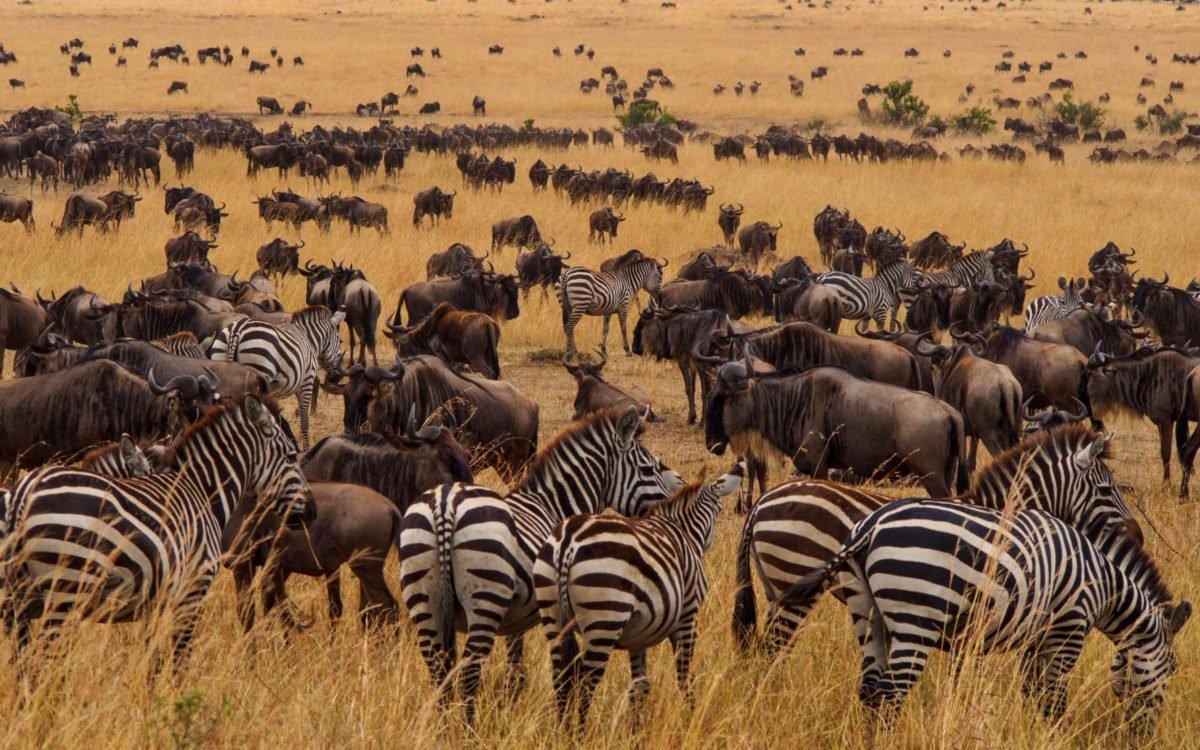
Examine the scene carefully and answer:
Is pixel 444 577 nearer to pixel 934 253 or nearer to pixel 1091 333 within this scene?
pixel 1091 333

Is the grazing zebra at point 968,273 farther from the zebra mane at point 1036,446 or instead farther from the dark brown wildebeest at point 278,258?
the zebra mane at point 1036,446

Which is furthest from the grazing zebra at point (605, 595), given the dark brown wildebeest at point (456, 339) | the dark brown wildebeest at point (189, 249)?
the dark brown wildebeest at point (189, 249)

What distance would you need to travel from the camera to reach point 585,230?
75.5ft

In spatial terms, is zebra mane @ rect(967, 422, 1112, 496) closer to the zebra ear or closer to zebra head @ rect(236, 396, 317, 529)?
zebra head @ rect(236, 396, 317, 529)

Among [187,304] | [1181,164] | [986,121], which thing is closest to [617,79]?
[986,121]

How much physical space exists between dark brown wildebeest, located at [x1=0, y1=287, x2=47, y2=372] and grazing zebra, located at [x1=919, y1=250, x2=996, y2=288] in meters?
10.5

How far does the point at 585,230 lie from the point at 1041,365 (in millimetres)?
12585

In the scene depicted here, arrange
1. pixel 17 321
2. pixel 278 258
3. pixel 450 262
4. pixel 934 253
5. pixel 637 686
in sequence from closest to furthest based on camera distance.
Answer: pixel 637 686
pixel 17 321
pixel 450 262
pixel 278 258
pixel 934 253

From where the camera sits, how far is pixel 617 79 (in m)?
54.5

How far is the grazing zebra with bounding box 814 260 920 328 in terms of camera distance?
15719 mm

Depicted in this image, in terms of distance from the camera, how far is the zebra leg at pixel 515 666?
497cm

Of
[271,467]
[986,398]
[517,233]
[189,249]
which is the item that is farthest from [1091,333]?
[189,249]

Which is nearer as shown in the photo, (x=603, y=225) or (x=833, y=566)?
(x=833, y=566)

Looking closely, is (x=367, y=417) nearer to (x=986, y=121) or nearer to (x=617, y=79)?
(x=986, y=121)
